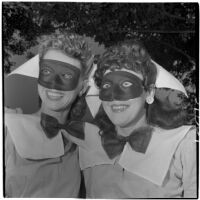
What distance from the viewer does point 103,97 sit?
308 centimetres

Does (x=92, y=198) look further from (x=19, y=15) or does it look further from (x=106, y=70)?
(x=19, y=15)

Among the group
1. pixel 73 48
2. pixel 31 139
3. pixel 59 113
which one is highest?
pixel 73 48

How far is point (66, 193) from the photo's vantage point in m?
3.18

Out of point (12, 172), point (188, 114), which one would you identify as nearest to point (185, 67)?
point (188, 114)

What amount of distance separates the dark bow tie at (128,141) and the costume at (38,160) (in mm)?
262

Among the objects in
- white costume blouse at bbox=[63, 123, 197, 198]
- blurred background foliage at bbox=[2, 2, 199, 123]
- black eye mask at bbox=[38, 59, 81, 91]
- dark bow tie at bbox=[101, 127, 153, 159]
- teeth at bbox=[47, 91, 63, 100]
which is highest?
blurred background foliage at bbox=[2, 2, 199, 123]

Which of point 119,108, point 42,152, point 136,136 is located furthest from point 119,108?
point 42,152

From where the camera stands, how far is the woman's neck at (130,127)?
3.11 m

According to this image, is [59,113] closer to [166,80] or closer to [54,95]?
[54,95]

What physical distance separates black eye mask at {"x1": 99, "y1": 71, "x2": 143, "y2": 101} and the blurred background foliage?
0.25 meters

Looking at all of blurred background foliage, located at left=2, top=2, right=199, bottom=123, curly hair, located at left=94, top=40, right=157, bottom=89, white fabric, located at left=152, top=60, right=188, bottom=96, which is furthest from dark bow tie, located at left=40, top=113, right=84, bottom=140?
white fabric, located at left=152, top=60, right=188, bottom=96

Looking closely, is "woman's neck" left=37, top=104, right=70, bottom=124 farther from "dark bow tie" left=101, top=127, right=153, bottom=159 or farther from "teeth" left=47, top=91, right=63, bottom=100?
"dark bow tie" left=101, top=127, right=153, bottom=159

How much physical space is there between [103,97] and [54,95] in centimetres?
39

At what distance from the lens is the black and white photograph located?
309cm
